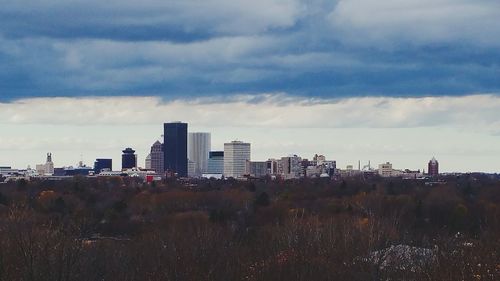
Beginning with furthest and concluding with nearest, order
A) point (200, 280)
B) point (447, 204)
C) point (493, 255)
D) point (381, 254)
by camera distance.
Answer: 1. point (447, 204)
2. point (381, 254)
3. point (200, 280)
4. point (493, 255)

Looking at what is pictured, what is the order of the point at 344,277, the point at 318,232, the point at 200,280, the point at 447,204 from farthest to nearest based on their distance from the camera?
the point at 447,204
the point at 318,232
the point at 344,277
the point at 200,280

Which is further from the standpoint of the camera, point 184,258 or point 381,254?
point 381,254

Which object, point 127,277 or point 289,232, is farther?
point 289,232

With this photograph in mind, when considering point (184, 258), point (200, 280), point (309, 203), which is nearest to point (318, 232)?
point (184, 258)

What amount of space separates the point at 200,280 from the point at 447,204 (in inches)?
2754

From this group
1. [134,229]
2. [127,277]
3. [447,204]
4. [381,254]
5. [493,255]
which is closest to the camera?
[493,255]

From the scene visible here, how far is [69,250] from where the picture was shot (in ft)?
102

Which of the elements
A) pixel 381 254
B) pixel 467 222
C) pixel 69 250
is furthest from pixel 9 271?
pixel 467 222

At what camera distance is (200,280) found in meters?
33.0

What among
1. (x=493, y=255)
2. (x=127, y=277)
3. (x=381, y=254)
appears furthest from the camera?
(x=381, y=254)

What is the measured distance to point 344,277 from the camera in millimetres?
38406

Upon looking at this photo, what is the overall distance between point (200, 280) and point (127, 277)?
3849mm

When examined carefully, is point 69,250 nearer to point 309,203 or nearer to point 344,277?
point 344,277

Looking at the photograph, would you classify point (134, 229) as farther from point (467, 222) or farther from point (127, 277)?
point (127, 277)
